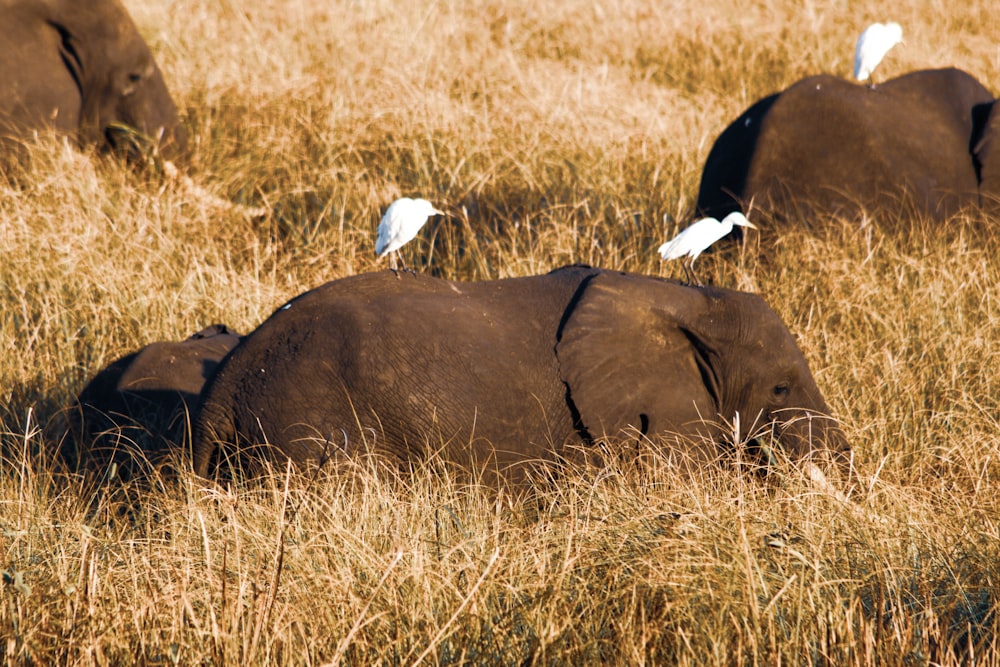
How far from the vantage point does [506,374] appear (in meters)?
3.91

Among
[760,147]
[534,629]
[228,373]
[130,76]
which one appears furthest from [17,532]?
[130,76]

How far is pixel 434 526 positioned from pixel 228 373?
3.03 feet

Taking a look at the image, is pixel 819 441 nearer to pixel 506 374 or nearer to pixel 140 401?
pixel 506 374

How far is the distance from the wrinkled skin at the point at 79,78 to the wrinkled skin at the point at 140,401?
270 cm

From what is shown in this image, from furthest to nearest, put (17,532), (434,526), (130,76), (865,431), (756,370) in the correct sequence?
(130,76) → (865,431) → (756,370) → (434,526) → (17,532)

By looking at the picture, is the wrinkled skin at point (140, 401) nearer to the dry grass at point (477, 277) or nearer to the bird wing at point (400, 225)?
the dry grass at point (477, 277)

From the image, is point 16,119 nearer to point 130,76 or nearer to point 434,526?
point 130,76

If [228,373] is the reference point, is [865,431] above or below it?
Result: below

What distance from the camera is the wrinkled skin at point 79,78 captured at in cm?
698

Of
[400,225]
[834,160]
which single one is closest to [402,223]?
[400,225]

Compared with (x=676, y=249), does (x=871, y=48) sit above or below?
above

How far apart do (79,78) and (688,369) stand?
484 centimetres

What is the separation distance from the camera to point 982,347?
511cm

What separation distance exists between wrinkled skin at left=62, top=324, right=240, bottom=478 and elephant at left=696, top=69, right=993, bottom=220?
9.38 ft
